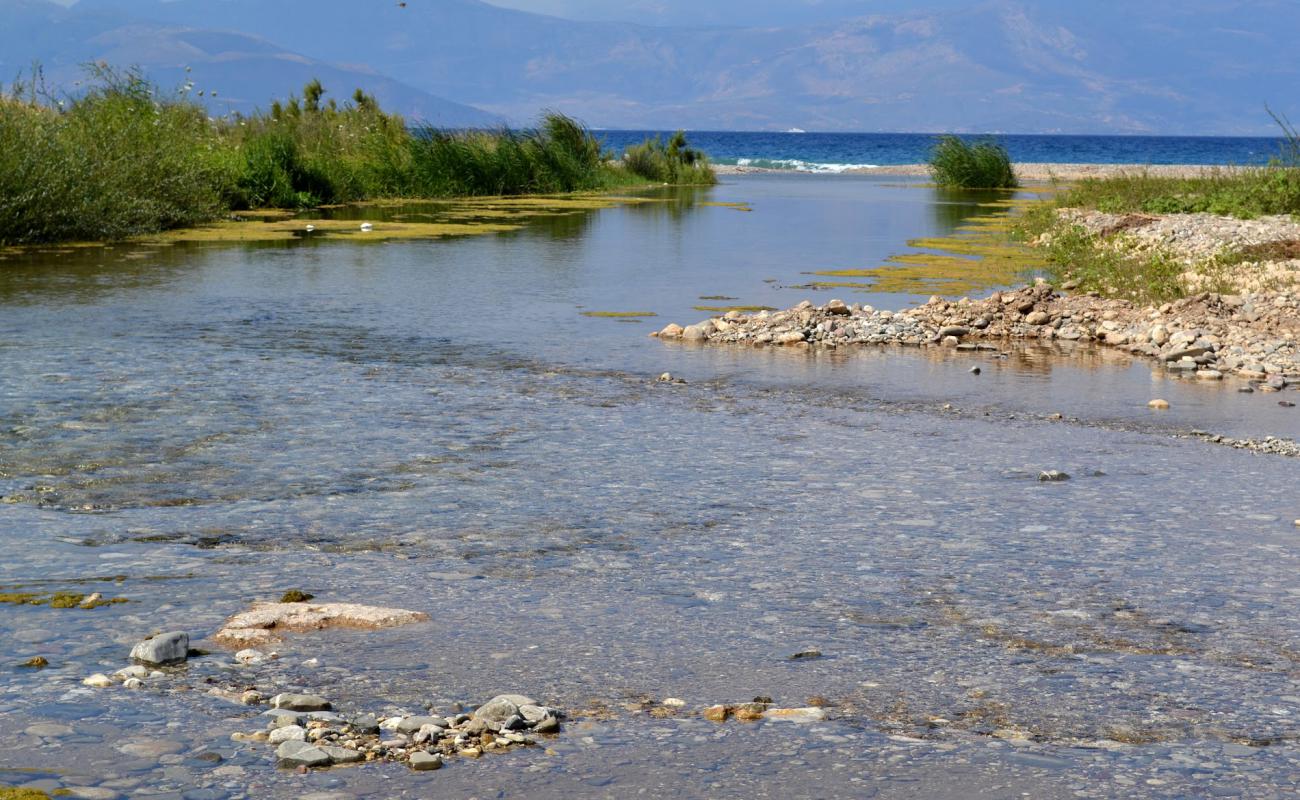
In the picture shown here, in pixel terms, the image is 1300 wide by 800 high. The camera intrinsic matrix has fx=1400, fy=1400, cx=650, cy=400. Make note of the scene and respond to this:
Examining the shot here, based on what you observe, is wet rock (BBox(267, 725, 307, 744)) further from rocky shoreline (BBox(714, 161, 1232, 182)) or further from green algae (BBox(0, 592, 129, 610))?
rocky shoreline (BBox(714, 161, 1232, 182))

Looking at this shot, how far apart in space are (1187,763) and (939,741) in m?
0.68

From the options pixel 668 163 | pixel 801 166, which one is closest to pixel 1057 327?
pixel 668 163

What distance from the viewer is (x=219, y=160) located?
28.0 metres

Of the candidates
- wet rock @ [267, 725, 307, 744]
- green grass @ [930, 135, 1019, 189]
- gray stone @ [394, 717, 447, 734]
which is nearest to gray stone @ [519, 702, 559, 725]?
gray stone @ [394, 717, 447, 734]

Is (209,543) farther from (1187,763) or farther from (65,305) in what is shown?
(65,305)

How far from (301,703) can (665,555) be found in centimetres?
215

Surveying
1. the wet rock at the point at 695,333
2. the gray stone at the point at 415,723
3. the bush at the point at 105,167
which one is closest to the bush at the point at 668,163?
the bush at the point at 105,167

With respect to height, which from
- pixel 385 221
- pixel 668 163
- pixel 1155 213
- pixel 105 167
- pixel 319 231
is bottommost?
pixel 319 231

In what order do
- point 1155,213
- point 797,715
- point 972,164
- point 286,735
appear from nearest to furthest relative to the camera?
point 286,735
point 797,715
point 1155,213
point 972,164

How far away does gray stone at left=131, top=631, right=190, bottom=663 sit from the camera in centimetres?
448

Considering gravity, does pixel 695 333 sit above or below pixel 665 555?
above

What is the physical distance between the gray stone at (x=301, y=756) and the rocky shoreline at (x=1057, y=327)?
30.4ft

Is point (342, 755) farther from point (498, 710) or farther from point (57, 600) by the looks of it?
point (57, 600)

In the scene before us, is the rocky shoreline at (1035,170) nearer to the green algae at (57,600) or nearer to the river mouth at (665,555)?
the river mouth at (665,555)
